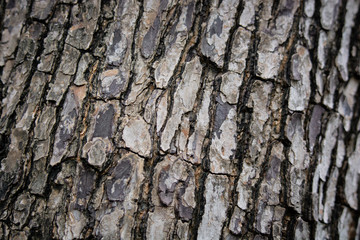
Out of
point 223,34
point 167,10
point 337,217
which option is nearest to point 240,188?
point 337,217

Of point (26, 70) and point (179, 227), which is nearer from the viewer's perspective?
point (179, 227)

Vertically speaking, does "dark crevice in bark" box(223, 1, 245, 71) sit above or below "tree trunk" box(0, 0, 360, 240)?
above

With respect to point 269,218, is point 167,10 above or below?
above

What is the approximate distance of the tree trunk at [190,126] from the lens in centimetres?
108

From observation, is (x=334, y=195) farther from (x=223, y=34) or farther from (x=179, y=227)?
(x=223, y=34)

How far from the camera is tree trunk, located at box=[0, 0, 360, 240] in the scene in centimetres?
108

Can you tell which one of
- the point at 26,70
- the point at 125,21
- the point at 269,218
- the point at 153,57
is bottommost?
the point at 269,218

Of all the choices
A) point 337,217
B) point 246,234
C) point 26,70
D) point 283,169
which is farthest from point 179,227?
point 26,70

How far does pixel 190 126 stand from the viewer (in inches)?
43.6

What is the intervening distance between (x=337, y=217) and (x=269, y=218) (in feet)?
0.88

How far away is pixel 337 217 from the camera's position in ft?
3.58

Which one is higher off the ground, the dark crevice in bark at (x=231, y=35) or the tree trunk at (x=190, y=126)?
the dark crevice in bark at (x=231, y=35)

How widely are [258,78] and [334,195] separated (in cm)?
55

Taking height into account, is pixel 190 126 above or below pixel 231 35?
below
